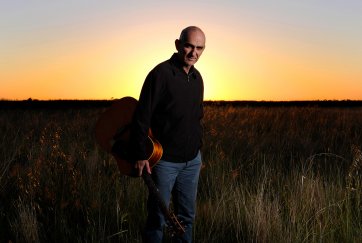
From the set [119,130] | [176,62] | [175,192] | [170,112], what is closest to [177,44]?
[176,62]

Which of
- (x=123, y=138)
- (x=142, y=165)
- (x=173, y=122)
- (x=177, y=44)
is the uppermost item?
(x=177, y=44)

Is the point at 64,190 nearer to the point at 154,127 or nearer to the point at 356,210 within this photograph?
the point at 154,127

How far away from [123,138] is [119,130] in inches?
2.3

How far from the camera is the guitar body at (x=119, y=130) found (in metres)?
3.20

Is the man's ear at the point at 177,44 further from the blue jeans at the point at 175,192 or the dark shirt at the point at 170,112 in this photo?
the blue jeans at the point at 175,192

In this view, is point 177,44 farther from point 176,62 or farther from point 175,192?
point 175,192

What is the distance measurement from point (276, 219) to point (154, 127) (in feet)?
4.32

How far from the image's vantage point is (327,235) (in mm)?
3967

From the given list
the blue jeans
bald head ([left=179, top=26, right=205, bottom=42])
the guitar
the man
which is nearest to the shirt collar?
the man

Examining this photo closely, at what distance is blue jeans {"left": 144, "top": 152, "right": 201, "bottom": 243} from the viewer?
312 centimetres

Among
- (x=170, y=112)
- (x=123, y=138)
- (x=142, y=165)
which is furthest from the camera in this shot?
(x=123, y=138)

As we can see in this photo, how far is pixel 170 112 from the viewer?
3.13 meters

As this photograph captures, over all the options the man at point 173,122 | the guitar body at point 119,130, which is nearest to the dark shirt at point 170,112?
the man at point 173,122

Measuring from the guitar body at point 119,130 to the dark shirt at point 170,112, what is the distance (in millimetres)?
120
